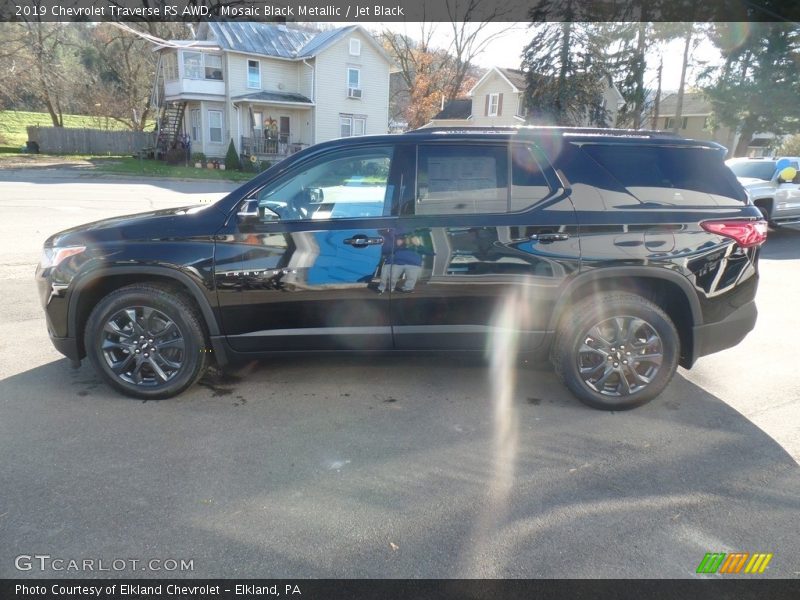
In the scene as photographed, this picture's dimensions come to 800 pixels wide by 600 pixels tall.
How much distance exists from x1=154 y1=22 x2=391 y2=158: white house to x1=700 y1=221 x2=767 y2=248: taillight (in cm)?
3004

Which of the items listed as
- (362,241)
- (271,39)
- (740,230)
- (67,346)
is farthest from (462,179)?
(271,39)

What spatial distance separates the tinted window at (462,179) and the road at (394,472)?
1.45 m

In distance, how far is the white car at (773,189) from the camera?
38.2 feet

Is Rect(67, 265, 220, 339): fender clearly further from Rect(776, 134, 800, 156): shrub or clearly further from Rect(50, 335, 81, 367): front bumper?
Rect(776, 134, 800, 156): shrub

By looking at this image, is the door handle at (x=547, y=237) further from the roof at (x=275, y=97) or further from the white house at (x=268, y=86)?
the roof at (x=275, y=97)

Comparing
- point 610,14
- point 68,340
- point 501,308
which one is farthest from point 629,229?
point 610,14

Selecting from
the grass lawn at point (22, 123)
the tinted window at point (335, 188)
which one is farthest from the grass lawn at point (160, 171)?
the tinted window at point (335, 188)

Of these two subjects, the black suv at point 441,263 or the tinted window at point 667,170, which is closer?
the black suv at point 441,263

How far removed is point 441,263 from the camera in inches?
144

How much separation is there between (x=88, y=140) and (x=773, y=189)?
38.7 meters

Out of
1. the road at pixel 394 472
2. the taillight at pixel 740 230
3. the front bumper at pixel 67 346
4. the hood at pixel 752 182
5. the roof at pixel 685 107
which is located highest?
the roof at pixel 685 107

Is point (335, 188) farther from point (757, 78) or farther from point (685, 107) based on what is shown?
point (685, 107)

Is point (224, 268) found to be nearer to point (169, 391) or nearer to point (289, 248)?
point (289, 248)

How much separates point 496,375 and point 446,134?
79.6 inches
